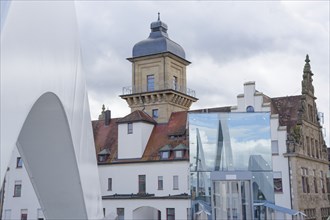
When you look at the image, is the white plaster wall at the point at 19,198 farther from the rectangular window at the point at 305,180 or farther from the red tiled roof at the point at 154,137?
the rectangular window at the point at 305,180

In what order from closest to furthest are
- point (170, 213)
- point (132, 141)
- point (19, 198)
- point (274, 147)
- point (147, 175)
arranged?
point (274, 147), point (170, 213), point (147, 175), point (132, 141), point (19, 198)

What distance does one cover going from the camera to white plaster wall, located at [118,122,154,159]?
26.2m

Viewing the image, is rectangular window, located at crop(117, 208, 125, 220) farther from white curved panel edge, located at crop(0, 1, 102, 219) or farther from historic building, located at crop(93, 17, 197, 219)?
white curved panel edge, located at crop(0, 1, 102, 219)

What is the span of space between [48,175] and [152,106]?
2490 centimetres

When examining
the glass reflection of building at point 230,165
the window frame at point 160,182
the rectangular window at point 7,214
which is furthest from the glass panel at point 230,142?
the rectangular window at point 7,214

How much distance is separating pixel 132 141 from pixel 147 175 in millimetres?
2376

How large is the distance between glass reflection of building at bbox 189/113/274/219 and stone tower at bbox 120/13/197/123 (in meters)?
6.73

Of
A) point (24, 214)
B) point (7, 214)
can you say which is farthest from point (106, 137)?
point (7, 214)

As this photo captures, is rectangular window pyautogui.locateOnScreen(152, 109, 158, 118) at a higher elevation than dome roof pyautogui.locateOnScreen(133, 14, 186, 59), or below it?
below

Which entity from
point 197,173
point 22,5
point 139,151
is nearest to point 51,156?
point 22,5

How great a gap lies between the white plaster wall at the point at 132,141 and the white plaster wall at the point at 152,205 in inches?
103

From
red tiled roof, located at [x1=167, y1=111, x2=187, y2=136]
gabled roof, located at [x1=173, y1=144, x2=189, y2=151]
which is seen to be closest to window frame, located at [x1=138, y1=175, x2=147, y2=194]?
gabled roof, located at [x1=173, y1=144, x2=189, y2=151]

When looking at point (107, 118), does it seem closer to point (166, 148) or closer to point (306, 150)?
point (166, 148)

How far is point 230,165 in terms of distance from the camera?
22.3 metres
